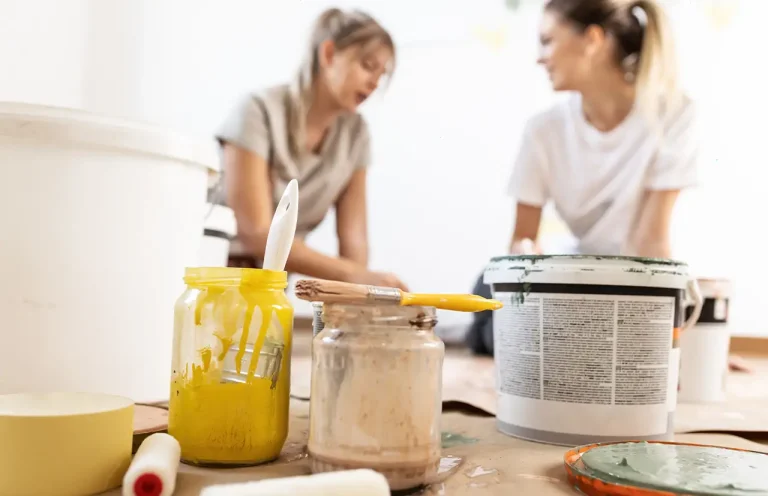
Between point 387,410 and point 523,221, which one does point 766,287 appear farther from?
point 387,410

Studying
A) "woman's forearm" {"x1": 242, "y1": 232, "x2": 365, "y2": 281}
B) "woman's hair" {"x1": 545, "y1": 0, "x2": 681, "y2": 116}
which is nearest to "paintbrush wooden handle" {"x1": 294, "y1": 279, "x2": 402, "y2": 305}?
"woman's forearm" {"x1": 242, "y1": 232, "x2": 365, "y2": 281}

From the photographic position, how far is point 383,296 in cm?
38

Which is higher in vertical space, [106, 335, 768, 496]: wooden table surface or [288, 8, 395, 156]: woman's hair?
[288, 8, 395, 156]: woman's hair

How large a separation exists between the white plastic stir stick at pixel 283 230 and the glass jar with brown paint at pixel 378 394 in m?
0.07

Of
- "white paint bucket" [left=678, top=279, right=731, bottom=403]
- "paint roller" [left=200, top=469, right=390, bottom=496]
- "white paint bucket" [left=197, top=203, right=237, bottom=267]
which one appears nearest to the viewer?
"paint roller" [left=200, top=469, right=390, bottom=496]

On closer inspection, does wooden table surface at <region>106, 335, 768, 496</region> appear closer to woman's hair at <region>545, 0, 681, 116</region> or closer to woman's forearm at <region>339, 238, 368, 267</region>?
woman's forearm at <region>339, 238, 368, 267</region>

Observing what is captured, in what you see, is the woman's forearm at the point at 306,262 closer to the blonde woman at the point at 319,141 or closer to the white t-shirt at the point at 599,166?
the blonde woman at the point at 319,141

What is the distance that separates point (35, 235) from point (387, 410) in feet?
1.08

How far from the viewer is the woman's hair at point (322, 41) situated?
5.29ft

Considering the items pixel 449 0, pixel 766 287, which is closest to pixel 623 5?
pixel 449 0

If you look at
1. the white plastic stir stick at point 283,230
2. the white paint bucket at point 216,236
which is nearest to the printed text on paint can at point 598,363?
the white plastic stir stick at point 283,230

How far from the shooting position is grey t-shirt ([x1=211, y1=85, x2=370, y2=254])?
5.13ft

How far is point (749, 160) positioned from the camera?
164cm

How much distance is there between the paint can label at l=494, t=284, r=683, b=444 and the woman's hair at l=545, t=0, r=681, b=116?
4.10 feet
